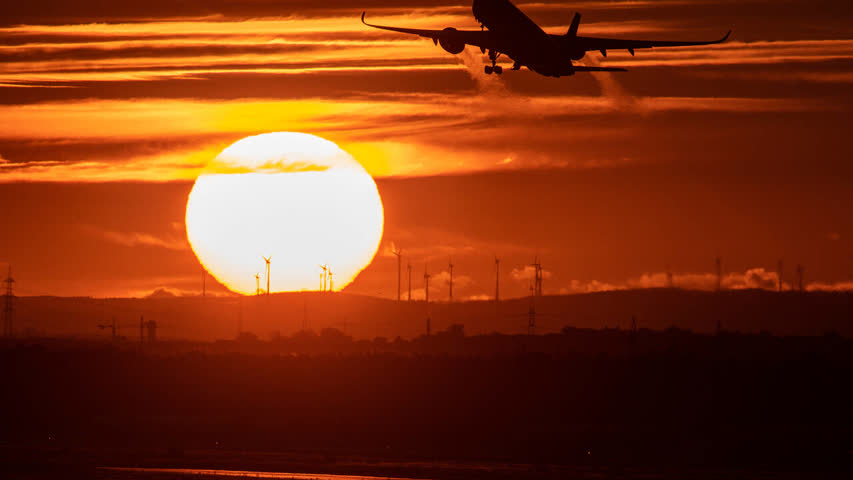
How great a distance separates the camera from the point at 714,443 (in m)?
117

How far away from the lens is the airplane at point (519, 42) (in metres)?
100

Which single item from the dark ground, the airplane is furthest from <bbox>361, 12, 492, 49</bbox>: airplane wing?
the dark ground

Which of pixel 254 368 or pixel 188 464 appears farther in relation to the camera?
pixel 254 368

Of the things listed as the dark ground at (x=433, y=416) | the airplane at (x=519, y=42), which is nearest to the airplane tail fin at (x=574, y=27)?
the airplane at (x=519, y=42)

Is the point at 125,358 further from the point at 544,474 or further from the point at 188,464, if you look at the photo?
the point at 544,474

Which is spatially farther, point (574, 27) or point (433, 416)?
point (433, 416)

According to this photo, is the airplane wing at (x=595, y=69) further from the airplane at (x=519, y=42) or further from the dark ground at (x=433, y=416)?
the dark ground at (x=433, y=416)

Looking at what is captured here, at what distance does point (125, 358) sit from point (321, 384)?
40.9 metres

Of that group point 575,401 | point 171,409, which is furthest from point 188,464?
point 575,401

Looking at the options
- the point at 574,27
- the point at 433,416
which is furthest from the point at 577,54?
the point at 433,416

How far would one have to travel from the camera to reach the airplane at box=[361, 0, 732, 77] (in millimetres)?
100500

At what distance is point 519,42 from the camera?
10025 centimetres

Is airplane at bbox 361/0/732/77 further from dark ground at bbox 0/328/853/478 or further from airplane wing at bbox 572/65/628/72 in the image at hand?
dark ground at bbox 0/328/853/478

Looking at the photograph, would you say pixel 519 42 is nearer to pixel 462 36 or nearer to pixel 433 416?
pixel 462 36
